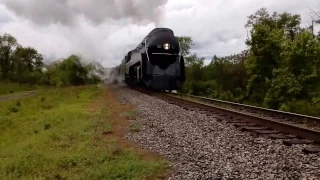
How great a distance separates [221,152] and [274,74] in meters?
22.9

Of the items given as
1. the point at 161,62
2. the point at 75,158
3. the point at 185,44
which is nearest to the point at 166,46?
the point at 161,62

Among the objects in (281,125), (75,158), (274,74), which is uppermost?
(274,74)

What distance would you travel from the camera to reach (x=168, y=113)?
1366 centimetres

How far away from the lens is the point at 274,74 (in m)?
28.4

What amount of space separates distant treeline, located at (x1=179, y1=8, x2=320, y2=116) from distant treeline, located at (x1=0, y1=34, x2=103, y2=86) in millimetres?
17521

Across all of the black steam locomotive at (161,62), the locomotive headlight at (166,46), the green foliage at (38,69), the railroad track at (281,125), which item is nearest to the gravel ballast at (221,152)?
the railroad track at (281,125)

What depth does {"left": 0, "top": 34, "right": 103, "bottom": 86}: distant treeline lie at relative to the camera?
57.0 metres

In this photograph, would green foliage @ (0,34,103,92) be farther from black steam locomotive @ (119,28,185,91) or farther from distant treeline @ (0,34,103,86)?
black steam locomotive @ (119,28,185,91)

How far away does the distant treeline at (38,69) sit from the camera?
57.0m

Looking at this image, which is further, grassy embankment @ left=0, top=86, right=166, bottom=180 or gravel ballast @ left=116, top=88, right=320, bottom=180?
grassy embankment @ left=0, top=86, right=166, bottom=180

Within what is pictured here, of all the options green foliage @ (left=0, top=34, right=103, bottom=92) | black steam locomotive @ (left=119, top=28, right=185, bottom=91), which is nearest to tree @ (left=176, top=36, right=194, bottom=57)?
green foliage @ (left=0, top=34, right=103, bottom=92)

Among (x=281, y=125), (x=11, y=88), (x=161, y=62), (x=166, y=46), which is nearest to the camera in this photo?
Answer: (x=281, y=125)

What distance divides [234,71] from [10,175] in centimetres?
4155

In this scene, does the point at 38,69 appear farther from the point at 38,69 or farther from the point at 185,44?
the point at 185,44
